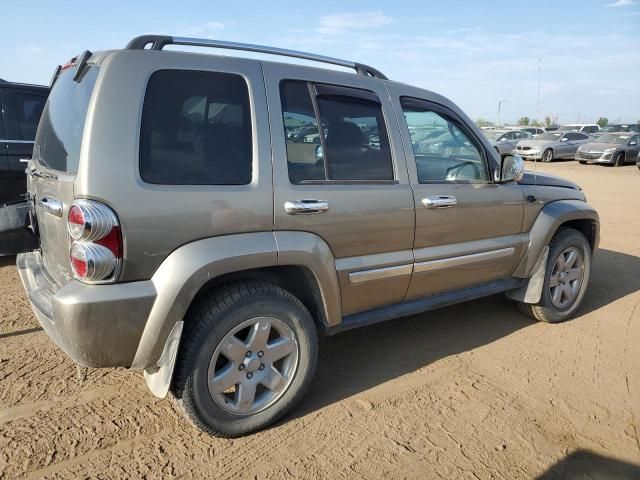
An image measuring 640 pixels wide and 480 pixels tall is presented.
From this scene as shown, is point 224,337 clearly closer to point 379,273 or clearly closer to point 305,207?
point 305,207

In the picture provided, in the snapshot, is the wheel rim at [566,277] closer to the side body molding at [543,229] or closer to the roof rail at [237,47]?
the side body molding at [543,229]

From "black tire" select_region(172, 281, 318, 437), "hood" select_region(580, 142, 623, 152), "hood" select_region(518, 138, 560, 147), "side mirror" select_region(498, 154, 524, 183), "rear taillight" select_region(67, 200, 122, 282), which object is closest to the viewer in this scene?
"rear taillight" select_region(67, 200, 122, 282)

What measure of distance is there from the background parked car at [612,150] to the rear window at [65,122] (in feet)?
72.0

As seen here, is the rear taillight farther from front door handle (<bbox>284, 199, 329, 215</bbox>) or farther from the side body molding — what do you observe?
the side body molding

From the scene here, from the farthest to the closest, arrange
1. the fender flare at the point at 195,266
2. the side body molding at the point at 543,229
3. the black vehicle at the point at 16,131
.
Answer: the black vehicle at the point at 16,131 < the side body molding at the point at 543,229 < the fender flare at the point at 195,266

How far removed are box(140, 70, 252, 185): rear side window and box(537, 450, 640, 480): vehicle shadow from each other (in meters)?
2.17

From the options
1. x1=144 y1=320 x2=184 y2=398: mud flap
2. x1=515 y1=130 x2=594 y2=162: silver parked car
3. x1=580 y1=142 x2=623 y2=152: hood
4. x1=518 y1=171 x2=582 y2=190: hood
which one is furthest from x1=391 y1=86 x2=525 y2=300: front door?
x1=580 y1=142 x2=623 y2=152: hood

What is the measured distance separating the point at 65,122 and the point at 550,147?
2288 centimetres

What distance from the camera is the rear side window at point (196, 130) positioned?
2279 millimetres

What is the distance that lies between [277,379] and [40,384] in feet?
5.02

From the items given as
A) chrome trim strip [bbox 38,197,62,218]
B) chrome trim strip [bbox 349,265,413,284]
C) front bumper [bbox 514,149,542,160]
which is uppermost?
chrome trim strip [bbox 38,197,62,218]

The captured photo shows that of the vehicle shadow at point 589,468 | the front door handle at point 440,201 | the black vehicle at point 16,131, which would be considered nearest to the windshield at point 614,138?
the front door handle at point 440,201

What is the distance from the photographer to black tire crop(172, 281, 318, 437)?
2418mm

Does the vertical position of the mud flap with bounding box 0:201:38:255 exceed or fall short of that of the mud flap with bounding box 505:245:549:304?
it exceeds it
